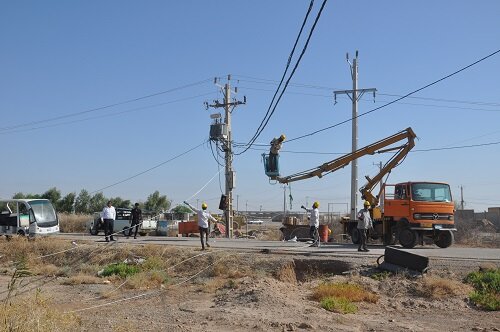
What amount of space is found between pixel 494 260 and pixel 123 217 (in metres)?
26.9

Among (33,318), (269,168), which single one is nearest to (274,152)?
(269,168)

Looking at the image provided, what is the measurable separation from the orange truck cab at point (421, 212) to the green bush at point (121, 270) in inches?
410

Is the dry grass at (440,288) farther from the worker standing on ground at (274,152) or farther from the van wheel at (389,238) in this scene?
the worker standing on ground at (274,152)

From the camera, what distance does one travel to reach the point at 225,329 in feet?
32.8

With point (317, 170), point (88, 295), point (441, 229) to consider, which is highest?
point (317, 170)

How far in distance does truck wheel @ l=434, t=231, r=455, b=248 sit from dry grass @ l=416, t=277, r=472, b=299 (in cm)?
920

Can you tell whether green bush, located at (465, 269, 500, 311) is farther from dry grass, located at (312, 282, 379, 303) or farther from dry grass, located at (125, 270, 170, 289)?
dry grass, located at (125, 270, 170, 289)

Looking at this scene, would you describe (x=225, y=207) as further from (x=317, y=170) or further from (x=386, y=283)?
(x=386, y=283)

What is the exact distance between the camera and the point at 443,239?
2252 centimetres

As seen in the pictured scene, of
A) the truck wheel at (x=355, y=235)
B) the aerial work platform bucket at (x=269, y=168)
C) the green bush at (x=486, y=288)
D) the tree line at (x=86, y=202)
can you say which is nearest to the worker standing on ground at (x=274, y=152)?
the aerial work platform bucket at (x=269, y=168)

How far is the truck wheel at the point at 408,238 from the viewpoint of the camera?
21.4 m

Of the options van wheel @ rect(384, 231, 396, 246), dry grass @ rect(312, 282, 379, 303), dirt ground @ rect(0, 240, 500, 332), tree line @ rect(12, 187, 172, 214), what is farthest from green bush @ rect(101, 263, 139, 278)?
→ tree line @ rect(12, 187, 172, 214)

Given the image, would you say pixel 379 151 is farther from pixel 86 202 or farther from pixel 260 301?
pixel 86 202

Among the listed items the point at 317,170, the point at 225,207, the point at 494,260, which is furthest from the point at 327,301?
the point at 225,207
